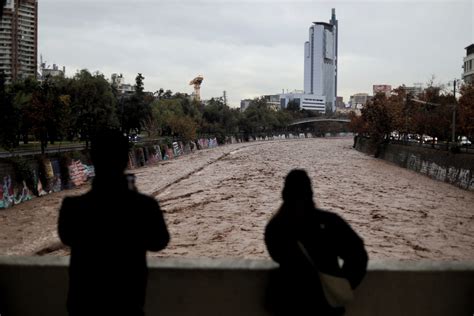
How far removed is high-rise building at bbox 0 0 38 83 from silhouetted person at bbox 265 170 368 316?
263ft

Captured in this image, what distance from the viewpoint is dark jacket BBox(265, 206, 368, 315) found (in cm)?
294

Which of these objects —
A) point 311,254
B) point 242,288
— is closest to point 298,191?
point 311,254

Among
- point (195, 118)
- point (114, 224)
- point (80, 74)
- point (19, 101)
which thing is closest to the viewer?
point (114, 224)

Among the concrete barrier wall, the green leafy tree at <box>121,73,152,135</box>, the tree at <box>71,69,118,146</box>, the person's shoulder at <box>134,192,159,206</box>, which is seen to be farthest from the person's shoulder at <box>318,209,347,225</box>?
the green leafy tree at <box>121,73,152,135</box>

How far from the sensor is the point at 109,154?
302 centimetres

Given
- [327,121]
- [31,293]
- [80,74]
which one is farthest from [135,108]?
[327,121]

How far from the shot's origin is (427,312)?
12.5ft

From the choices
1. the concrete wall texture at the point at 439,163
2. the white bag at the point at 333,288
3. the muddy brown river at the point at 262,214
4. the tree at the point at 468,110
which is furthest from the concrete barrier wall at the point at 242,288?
the tree at the point at 468,110

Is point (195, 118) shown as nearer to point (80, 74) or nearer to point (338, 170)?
point (80, 74)

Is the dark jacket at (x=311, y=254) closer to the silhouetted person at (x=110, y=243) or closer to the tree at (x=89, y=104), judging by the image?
the silhouetted person at (x=110, y=243)

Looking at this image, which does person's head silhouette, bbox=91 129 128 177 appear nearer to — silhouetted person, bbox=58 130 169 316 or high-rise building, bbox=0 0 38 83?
silhouetted person, bbox=58 130 169 316

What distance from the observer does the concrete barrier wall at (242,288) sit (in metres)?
3.74

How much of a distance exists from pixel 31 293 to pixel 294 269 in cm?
208

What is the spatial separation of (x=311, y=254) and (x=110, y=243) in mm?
1109
